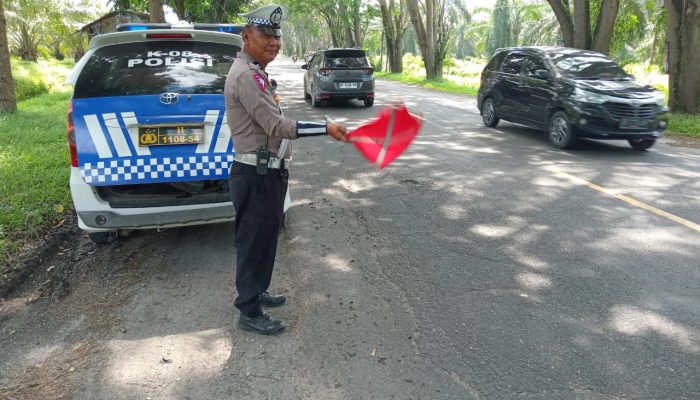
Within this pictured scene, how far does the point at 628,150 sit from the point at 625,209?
155 inches

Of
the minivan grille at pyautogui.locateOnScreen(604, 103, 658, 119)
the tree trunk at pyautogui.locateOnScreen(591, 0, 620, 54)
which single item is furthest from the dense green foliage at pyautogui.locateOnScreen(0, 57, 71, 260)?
the tree trunk at pyautogui.locateOnScreen(591, 0, 620, 54)

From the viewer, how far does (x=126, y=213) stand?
4.22 m

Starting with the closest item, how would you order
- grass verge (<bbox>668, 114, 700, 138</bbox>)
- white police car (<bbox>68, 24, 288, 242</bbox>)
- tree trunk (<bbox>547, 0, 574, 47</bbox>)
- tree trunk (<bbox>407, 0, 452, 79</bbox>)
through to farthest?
A: white police car (<bbox>68, 24, 288, 242</bbox>), grass verge (<bbox>668, 114, 700, 138</bbox>), tree trunk (<bbox>547, 0, 574, 47</bbox>), tree trunk (<bbox>407, 0, 452, 79</bbox>)

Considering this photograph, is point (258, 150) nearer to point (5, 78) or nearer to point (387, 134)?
point (387, 134)

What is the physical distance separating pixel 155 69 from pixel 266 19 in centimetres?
194

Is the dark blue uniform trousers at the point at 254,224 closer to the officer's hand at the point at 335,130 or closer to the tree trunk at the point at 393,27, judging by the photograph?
the officer's hand at the point at 335,130

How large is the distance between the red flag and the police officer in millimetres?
288

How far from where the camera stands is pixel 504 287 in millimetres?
3871

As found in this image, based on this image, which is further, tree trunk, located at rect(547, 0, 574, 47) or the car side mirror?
tree trunk, located at rect(547, 0, 574, 47)

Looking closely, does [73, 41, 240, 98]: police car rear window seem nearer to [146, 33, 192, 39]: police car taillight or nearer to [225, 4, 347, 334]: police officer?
[146, 33, 192, 39]: police car taillight

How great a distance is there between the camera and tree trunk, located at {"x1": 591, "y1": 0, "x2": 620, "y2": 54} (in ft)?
45.7

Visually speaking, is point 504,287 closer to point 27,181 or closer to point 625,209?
point 625,209

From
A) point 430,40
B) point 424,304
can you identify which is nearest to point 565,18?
point 430,40

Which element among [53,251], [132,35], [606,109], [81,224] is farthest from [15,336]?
[606,109]
